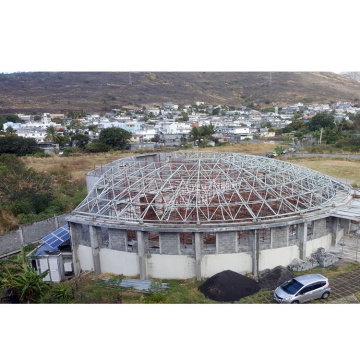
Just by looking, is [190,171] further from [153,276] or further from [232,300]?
[232,300]

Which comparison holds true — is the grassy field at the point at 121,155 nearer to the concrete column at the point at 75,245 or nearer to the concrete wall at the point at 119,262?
the concrete column at the point at 75,245

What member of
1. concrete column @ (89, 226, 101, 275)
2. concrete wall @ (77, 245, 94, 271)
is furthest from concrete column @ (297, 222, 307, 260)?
concrete wall @ (77, 245, 94, 271)

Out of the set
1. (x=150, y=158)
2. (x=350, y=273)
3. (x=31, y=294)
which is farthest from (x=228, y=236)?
(x=150, y=158)

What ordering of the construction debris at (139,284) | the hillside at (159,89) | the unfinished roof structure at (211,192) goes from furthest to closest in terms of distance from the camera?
the hillside at (159,89) < the unfinished roof structure at (211,192) < the construction debris at (139,284)

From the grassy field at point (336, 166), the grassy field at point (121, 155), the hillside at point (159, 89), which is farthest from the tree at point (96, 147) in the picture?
the hillside at point (159, 89)

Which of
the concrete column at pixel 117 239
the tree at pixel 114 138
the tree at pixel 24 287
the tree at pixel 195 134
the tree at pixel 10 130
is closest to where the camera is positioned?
the tree at pixel 24 287

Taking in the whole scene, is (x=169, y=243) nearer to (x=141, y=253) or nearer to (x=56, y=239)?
(x=141, y=253)
